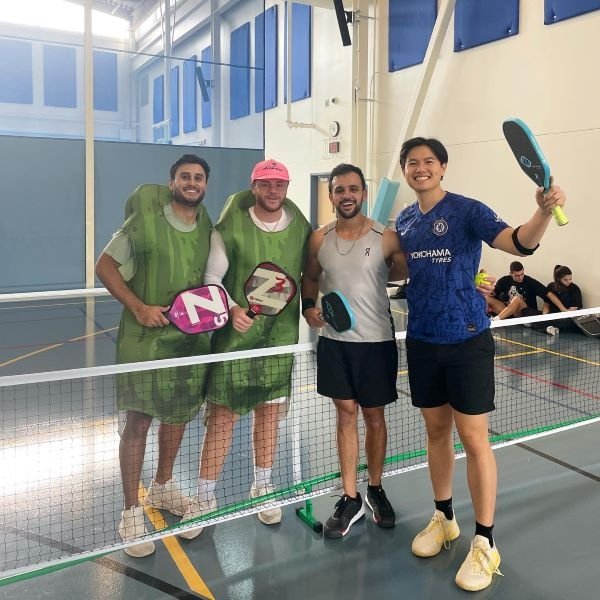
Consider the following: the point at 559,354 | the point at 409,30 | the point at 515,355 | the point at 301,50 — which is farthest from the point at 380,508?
the point at 301,50

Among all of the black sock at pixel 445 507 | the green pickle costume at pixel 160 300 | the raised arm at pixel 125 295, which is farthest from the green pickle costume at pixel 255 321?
the black sock at pixel 445 507

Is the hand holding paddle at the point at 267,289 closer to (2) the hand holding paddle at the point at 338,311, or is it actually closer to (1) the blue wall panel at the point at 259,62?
(2) the hand holding paddle at the point at 338,311

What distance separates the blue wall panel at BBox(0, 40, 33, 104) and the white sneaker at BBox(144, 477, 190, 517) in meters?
8.93

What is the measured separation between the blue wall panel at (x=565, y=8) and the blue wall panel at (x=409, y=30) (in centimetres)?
284

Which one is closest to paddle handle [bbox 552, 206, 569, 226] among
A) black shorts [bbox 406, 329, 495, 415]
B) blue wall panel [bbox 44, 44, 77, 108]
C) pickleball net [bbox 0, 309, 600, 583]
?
black shorts [bbox 406, 329, 495, 415]

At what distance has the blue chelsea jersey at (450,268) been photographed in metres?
3.03

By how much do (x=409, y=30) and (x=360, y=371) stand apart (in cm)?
1200

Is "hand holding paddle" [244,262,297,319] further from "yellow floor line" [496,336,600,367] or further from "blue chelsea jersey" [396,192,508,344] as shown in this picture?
"yellow floor line" [496,336,600,367]

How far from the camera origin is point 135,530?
11.0ft

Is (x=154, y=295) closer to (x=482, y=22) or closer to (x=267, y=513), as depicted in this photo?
(x=267, y=513)

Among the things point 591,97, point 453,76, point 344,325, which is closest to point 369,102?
point 453,76

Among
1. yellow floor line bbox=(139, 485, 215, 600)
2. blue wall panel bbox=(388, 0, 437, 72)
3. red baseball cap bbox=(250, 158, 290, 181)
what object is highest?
blue wall panel bbox=(388, 0, 437, 72)

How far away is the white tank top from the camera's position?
3.34m

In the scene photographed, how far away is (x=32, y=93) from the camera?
34.5ft
